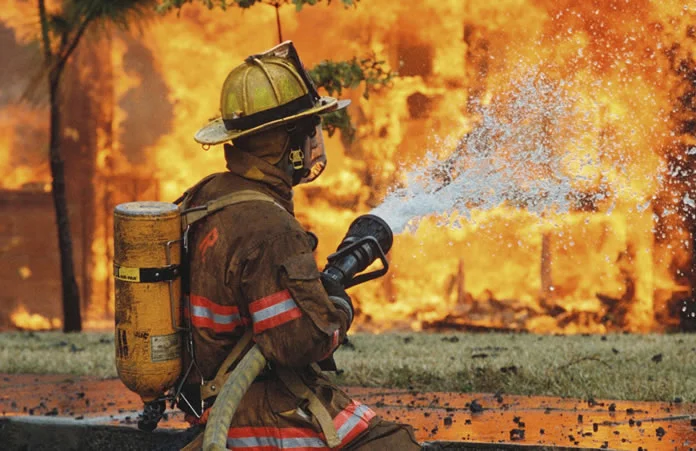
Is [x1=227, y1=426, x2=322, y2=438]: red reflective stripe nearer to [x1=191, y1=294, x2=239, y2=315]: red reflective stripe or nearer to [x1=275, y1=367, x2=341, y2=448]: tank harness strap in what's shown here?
[x1=275, y1=367, x2=341, y2=448]: tank harness strap

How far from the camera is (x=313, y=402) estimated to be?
3.34 meters

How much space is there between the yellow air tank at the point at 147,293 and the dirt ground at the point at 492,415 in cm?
212

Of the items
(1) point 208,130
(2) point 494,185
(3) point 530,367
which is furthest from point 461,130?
(1) point 208,130

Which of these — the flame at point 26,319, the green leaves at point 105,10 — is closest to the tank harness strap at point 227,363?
the green leaves at point 105,10

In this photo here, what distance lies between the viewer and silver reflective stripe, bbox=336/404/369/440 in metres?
3.34

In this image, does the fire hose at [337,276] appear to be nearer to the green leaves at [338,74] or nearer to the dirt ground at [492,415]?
the dirt ground at [492,415]

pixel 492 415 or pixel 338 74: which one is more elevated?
pixel 338 74

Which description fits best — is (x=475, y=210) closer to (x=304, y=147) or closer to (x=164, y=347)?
(x=304, y=147)

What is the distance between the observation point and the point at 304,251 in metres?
3.24

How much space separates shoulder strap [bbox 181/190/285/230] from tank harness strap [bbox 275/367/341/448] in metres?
0.49

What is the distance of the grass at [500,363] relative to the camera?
683cm

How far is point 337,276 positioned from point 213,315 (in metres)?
0.39

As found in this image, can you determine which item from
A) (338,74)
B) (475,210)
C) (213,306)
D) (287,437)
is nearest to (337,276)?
(213,306)

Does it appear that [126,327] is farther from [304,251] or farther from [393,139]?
[393,139]
